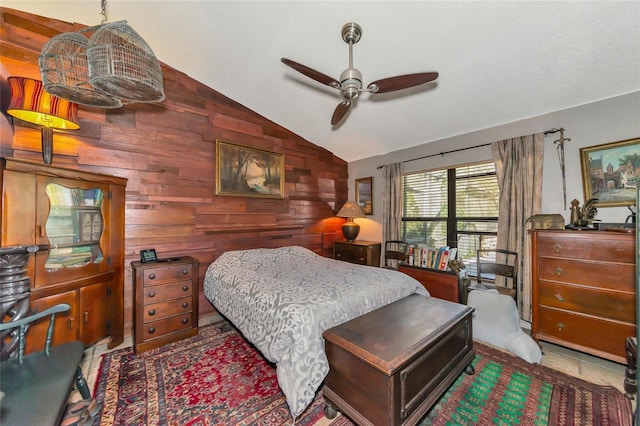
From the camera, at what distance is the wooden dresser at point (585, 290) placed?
6.53ft

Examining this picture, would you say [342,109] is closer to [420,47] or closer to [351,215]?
[420,47]

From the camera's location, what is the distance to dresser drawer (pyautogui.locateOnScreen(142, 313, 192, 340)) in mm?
2426

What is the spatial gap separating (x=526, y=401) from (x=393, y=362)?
130cm

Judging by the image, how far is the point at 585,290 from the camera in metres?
2.16

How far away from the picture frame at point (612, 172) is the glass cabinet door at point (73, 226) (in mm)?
4899

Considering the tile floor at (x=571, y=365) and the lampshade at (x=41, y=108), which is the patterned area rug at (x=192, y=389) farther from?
the lampshade at (x=41, y=108)

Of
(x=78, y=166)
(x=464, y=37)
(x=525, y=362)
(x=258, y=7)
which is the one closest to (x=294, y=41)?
(x=258, y=7)

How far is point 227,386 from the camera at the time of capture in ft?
6.40

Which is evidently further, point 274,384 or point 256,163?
point 256,163

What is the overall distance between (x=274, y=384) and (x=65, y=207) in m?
2.32

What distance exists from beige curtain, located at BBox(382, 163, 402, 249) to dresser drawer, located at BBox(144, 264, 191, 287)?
308cm

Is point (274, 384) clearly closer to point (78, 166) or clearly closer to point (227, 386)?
point (227, 386)

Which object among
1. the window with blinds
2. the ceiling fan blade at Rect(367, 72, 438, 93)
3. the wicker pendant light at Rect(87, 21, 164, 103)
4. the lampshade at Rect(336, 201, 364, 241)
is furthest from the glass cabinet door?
the window with blinds

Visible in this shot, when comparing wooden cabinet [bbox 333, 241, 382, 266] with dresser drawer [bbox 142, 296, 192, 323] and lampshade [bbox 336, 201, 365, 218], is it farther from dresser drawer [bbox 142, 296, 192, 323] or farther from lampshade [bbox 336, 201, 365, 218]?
dresser drawer [bbox 142, 296, 192, 323]
